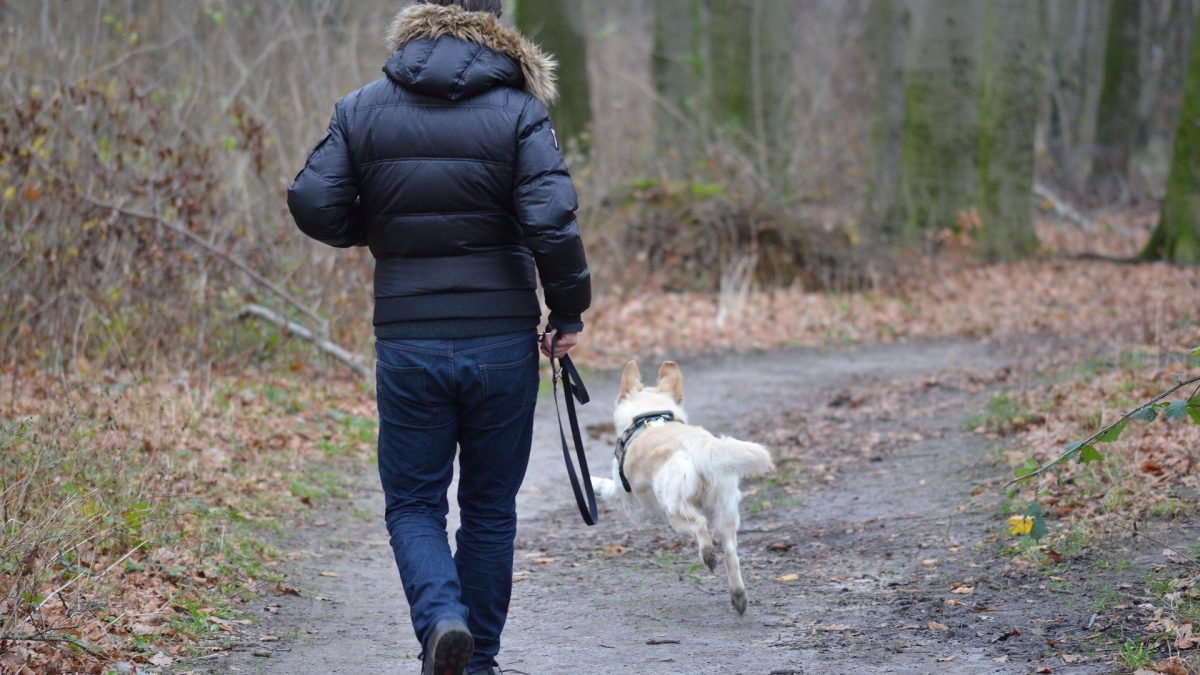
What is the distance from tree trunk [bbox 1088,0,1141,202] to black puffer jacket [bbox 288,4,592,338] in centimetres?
2719

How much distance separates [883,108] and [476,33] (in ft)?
72.0

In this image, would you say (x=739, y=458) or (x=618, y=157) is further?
(x=618, y=157)

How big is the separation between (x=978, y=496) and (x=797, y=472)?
161 centimetres

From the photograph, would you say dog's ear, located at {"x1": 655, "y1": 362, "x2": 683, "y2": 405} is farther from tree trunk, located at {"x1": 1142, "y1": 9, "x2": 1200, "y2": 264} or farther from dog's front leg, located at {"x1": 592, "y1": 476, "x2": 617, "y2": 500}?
tree trunk, located at {"x1": 1142, "y1": 9, "x2": 1200, "y2": 264}

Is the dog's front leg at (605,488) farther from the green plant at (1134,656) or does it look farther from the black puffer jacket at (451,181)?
the green plant at (1134,656)

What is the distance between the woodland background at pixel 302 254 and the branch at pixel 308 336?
0.12ft

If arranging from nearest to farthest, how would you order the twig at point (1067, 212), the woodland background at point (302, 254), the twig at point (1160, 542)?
the twig at point (1160, 542), the woodland background at point (302, 254), the twig at point (1067, 212)

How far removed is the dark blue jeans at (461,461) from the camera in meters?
4.14

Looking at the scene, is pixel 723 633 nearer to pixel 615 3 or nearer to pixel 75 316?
pixel 75 316

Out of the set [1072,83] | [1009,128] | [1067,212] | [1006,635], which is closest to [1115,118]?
[1067,212]

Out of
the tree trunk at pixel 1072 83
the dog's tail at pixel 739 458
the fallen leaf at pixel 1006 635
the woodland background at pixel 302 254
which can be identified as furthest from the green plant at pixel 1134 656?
the tree trunk at pixel 1072 83

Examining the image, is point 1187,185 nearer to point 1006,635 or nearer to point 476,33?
point 1006,635

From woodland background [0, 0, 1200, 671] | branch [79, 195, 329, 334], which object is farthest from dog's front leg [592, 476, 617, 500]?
branch [79, 195, 329, 334]

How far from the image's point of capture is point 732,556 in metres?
5.44
